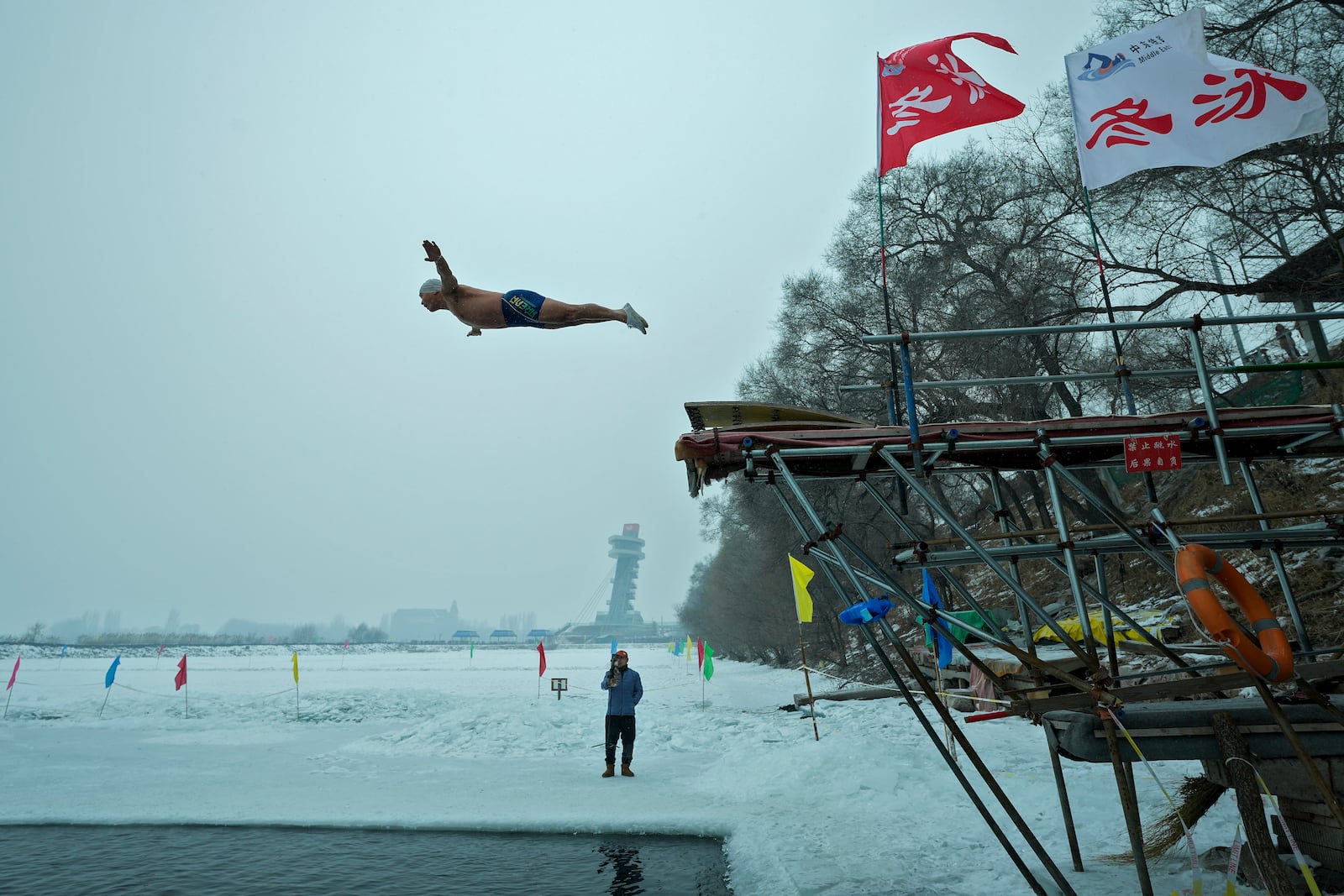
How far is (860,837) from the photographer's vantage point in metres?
7.25

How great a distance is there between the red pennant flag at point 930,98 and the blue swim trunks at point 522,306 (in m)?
4.63

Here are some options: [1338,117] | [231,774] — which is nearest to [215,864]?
[231,774]

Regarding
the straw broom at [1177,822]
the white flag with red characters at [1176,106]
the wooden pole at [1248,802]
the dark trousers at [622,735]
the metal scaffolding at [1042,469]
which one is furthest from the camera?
the dark trousers at [622,735]

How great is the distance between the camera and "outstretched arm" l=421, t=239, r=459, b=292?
4918 mm

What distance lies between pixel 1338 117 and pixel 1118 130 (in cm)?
664

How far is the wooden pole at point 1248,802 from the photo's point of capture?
13.1 ft

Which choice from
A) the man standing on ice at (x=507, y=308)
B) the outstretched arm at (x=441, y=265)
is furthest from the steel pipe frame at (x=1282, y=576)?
the outstretched arm at (x=441, y=265)

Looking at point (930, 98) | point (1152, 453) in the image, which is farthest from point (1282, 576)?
point (930, 98)

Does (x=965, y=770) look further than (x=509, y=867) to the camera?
Yes

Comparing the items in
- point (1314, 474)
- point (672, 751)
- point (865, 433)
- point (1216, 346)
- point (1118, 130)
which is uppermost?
point (1216, 346)

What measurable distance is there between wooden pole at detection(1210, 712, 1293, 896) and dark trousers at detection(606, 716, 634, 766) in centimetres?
854

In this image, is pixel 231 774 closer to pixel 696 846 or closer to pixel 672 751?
pixel 672 751

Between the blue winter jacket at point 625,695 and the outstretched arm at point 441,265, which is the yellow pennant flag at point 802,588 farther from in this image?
the outstretched arm at point 441,265

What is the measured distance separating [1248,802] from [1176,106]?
5.97 metres
